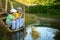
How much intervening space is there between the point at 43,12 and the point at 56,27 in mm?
95

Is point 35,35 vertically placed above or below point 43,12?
below

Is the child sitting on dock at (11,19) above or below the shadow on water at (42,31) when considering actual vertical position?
above

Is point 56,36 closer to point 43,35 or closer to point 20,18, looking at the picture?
point 43,35

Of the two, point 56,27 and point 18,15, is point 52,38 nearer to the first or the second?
point 56,27

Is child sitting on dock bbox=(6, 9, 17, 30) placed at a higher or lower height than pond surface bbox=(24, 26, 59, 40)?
higher

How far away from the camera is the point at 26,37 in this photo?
1146 millimetres

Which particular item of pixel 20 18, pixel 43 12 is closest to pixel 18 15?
pixel 20 18

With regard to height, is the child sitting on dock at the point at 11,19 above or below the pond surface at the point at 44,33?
above

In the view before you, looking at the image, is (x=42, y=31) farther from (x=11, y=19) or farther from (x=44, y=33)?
(x=11, y=19)

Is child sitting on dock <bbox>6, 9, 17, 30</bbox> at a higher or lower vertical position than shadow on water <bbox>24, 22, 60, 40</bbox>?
higher

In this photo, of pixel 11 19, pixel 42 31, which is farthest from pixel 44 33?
pixel 11 19

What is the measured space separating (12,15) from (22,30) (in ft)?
0.28

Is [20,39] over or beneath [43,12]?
beneath

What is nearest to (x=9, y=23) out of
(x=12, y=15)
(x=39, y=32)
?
(x=12, y=15)
